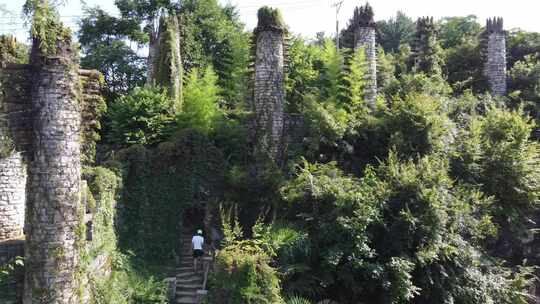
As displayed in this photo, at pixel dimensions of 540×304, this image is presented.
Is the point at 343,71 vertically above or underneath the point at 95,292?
above

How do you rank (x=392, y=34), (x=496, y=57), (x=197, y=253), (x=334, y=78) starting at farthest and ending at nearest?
1. (x=392, y=34)
2. (x=496, y=57)
3. (x=334, y=78)
4. (x=197, y=253)

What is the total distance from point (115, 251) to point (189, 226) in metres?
3.53

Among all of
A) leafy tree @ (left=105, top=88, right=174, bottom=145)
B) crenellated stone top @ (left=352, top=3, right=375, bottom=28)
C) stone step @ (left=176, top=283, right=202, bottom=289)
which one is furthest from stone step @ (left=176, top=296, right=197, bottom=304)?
crenellated stone top @ (left=352, top=3, right=375, bottom=28)

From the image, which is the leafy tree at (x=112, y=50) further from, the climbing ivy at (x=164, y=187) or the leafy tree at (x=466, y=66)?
the leafy tree at (x=466, y=66)

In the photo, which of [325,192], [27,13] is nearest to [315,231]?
[325,192]

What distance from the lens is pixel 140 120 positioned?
1348cm

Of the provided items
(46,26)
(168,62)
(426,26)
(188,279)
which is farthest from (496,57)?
(46,26)

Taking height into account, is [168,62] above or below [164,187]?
above

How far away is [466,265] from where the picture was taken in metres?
11.1

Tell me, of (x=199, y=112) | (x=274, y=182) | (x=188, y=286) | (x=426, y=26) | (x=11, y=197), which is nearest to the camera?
(x=11, y=197)

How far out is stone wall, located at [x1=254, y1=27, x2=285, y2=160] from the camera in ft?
45.6

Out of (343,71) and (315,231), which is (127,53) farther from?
(315,231)

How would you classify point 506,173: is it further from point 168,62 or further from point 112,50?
point 112,50

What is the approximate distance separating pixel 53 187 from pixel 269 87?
24.8ft
